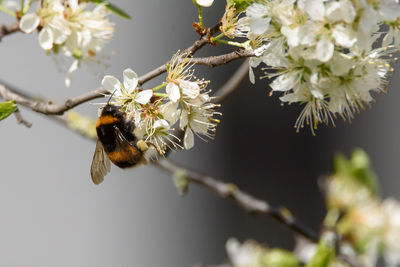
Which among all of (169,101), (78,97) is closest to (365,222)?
(169,101)

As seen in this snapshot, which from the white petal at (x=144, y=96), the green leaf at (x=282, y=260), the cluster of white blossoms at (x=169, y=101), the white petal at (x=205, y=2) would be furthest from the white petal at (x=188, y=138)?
the green leaf at (x=282, y=260)

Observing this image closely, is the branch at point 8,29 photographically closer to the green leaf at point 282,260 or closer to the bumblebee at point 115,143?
the bumblebee at point 115,143

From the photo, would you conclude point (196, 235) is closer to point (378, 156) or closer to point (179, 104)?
point (378, 156)

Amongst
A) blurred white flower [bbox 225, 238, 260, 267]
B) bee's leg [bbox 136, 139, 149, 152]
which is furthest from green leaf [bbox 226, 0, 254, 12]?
blurred white flower [bbox 225, 238, 260, 267]

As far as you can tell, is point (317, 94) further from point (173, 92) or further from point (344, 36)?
point (173, 92)

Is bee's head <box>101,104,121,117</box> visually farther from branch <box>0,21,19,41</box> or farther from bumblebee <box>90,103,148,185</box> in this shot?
branch <box>0,21,19,41</box>

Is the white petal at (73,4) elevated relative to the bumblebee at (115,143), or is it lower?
elevated
